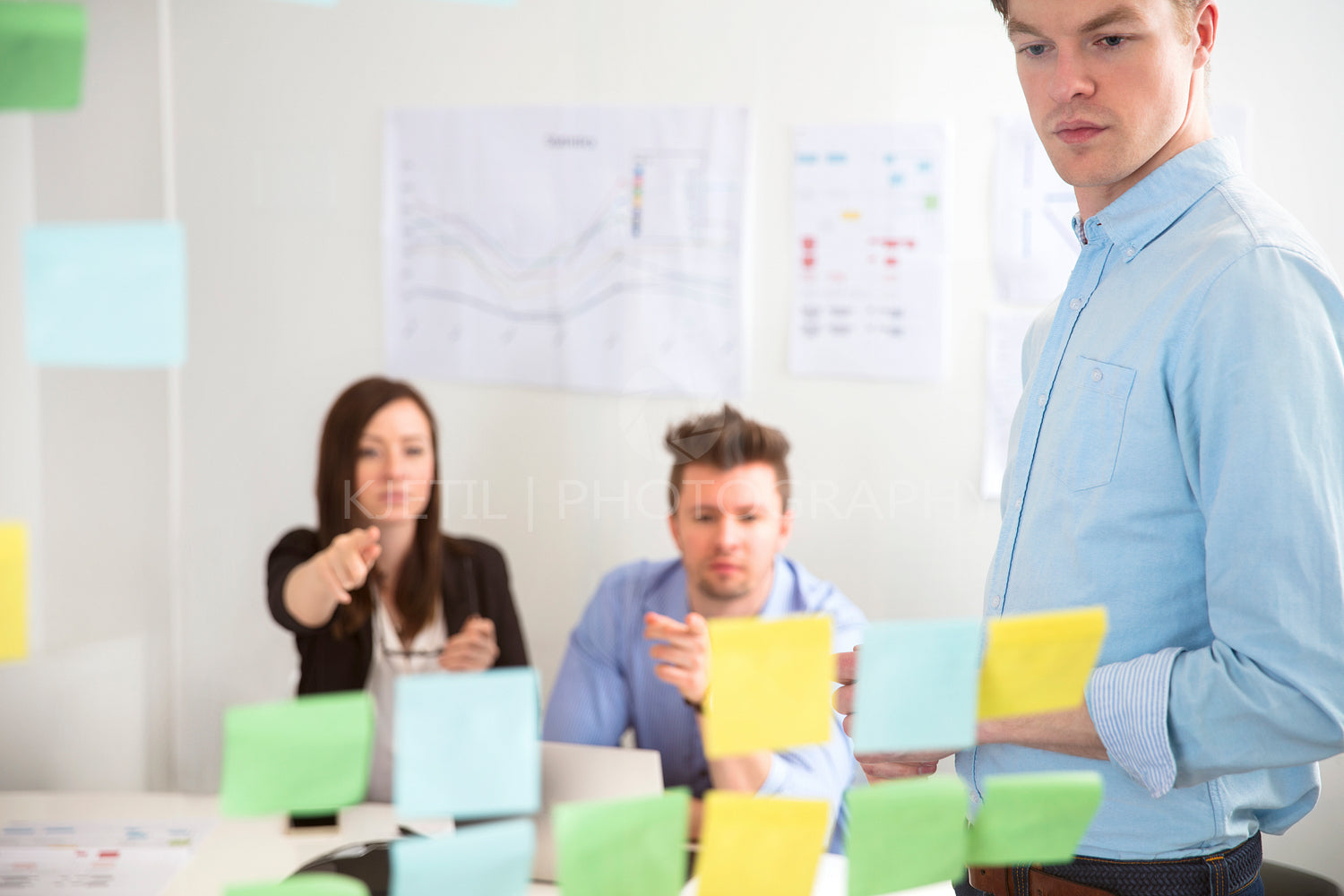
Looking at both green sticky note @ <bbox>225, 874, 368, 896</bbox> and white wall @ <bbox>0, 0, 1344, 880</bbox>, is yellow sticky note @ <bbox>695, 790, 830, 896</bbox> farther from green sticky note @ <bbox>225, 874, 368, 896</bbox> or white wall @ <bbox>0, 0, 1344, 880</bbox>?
white wall @ <bbox>0, 0, 1344, 880</bbox>

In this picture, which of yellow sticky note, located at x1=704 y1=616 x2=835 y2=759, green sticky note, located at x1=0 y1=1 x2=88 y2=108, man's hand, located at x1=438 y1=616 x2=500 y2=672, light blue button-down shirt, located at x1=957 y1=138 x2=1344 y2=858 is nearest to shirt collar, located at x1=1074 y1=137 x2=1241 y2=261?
light blue button-down shirt, located at x1=957 y1=138 x2=1344 y2=858

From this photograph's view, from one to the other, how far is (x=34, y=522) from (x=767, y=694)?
1316mm

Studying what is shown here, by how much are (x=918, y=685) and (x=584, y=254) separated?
1.22 meters

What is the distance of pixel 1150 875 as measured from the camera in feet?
2.22

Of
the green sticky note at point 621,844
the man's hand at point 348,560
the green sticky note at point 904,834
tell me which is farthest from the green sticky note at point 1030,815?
the man's hand at point 348,560

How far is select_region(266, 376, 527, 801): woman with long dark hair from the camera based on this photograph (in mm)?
1433

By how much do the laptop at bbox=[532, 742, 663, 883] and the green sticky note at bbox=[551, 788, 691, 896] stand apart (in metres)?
0.58

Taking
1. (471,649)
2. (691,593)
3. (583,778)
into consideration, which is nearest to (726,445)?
(691,593)

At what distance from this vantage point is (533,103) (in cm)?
159

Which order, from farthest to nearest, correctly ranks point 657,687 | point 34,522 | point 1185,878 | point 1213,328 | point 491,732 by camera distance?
point 657,687, point 34,522, point 1185,878, point 1213,328, point 491,732

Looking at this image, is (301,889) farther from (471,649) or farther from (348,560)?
(471,649)

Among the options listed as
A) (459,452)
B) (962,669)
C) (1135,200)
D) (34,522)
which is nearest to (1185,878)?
(962,669)

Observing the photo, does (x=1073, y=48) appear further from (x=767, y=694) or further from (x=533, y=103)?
(x=533, y=103)

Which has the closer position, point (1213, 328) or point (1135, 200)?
point (1213, 328)
